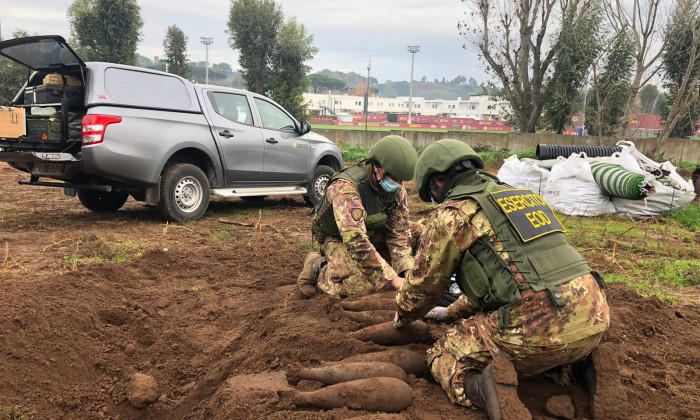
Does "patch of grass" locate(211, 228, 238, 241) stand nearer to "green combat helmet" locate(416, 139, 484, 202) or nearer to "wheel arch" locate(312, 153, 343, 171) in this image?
"wheel arch" locate(312, 153, 343, 171)

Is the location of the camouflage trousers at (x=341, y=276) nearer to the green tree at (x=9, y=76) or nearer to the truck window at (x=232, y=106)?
the truck window at (x=232, y=106)

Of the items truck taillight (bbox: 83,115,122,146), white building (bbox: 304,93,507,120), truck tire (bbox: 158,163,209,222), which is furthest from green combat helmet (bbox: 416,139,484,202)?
white building (bbox: 304,93,507,120)

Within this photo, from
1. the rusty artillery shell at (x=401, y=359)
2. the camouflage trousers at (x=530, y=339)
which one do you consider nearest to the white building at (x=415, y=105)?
the rusty artillery shell at (x=401, y=359)

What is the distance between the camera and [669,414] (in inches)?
98.8

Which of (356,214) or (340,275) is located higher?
(356,214)

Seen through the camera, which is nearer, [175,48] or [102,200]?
[102,200]

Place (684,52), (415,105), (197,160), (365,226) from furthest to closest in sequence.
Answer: (415,105), (684,52), (197,160), (365,226)

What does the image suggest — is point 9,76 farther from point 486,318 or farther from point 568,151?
point 486,318

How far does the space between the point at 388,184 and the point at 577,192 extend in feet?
19.8

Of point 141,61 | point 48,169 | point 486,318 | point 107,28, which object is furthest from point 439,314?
point 141,61

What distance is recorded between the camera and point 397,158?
3.94 metres

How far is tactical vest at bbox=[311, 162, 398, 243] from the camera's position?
13.7ft

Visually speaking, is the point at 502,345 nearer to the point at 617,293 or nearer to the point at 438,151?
the point at 438,151

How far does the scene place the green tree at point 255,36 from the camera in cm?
2908
